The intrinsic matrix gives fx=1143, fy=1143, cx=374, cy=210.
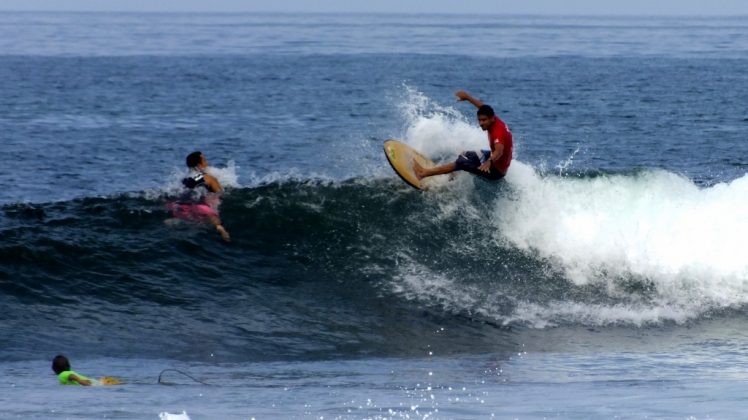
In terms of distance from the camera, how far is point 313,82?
152 feet

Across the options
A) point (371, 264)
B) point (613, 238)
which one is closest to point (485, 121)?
point (371, 264)

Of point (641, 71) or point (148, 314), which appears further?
point (641, 71)

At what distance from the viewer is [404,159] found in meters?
16.8

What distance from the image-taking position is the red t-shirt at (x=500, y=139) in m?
15.3

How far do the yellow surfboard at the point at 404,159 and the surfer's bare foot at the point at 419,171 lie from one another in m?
0.05

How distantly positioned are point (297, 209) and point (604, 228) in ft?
14.8

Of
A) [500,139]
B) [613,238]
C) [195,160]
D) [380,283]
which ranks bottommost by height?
[380,283]

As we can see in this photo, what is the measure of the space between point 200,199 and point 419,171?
10.6 ft

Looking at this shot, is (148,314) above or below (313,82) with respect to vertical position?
below

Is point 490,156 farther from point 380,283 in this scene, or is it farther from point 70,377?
point 70,377

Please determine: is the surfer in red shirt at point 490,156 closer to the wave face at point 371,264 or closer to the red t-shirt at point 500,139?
the red t-shirt at point 500,139

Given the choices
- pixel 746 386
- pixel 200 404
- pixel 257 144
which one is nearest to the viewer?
pixel 200 404

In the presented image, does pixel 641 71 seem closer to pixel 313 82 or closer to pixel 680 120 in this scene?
pixel 313 82

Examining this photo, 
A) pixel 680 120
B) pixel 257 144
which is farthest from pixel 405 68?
pixel 257 144
